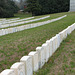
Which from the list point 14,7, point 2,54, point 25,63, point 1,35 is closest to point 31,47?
point 2,54

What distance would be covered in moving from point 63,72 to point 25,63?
146cm

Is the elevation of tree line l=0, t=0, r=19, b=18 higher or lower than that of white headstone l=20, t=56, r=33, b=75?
higher

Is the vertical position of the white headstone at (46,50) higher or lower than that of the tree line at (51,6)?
lower

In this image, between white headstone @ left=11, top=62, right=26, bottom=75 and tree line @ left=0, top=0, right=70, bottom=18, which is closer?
white headstone @ left=11, top=62, right=26, bottom=75

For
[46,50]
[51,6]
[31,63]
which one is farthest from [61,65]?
[51,6]

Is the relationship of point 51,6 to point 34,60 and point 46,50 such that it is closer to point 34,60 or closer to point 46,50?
point 46,50

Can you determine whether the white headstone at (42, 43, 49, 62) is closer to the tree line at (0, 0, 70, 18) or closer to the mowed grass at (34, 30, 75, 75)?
the mowed grass at (34, 30, 75, 75)

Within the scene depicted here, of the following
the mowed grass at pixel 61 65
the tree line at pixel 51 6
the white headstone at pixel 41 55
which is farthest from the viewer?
the tree line at pixel 51 6

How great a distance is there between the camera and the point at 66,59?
18.8 feet

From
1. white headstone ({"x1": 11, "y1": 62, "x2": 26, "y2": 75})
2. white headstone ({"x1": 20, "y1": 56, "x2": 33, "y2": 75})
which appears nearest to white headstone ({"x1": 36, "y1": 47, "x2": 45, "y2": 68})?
white headstone ({"x1": 20, "y1": 56, "x2": 33, "y2": 75})

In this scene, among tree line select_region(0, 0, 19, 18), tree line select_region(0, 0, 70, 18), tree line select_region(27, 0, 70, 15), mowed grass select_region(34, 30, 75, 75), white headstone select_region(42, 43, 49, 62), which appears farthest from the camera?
tree line select_region(27, 0, 70, 15)

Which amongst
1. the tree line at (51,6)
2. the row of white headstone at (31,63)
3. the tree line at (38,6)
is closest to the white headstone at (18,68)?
the row of white headstone at (31,63)

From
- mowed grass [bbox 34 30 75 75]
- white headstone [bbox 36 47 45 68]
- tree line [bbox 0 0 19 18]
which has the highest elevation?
tree line [bbox 0 0 19 18]

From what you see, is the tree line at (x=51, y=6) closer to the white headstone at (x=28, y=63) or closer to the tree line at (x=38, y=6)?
the tree line at (x=38, y=6)
